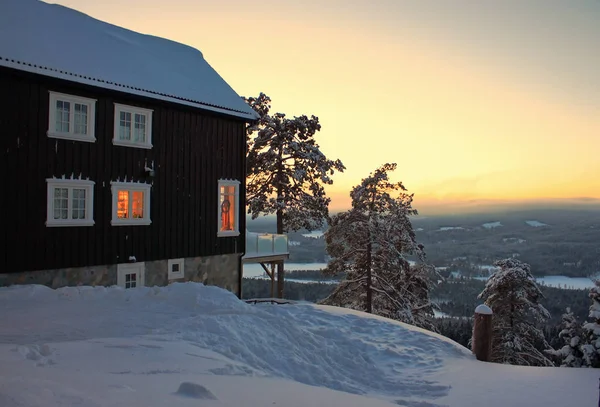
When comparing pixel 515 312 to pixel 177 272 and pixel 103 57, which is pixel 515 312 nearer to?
pixel 177 272

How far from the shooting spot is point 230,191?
1797cm

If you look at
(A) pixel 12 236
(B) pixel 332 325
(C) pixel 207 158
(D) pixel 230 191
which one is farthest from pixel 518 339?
(A) pixel 12 236

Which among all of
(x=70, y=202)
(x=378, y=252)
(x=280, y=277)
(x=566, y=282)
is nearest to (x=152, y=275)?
(x=70, y=202)

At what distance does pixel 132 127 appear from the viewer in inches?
571

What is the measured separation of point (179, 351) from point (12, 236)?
733 cm

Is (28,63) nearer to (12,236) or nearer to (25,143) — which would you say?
(25,143)

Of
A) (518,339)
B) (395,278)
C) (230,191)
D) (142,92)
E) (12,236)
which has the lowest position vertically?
(518,339)

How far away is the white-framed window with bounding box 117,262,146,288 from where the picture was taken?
1407cm

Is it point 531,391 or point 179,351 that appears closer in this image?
point 179,351

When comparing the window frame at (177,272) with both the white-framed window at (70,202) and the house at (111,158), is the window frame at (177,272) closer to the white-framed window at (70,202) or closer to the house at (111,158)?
the house at (111,158)

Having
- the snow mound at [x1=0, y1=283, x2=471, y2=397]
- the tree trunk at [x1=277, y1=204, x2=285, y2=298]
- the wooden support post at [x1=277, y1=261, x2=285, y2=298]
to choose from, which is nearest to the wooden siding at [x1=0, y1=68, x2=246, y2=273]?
the snow mound at [x1=0, y1=283, x2=471, y2=397]

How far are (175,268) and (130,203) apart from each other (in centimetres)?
292

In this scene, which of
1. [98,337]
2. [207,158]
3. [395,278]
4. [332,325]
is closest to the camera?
[98,337]

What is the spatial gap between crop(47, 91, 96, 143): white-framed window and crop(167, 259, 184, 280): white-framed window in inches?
197
